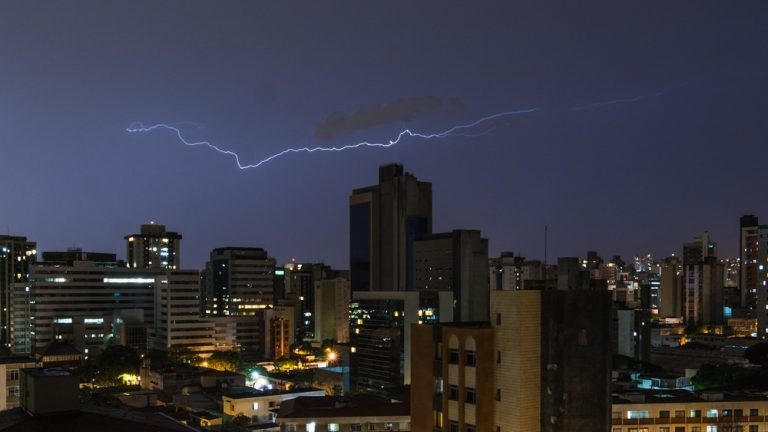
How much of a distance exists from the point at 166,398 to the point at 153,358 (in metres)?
19.4

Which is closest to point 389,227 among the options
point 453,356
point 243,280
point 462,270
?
point 462,270

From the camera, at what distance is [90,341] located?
79.8m

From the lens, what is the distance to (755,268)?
327 ft

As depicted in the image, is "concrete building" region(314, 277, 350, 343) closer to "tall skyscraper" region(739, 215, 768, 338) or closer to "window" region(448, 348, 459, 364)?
"tall skyscraper" region(739, 215, 768, 338)

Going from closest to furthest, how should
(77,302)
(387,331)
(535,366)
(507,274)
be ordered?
(535,366), (387,331), (77,302), (507,274)

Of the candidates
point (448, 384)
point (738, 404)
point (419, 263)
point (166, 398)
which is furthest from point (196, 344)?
point (448, 384)

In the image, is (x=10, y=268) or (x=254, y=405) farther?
(x=10, y=268)

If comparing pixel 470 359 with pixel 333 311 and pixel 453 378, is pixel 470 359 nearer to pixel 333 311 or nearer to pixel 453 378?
pixel 453 378

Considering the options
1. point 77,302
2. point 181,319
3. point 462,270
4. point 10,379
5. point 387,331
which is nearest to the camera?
point 10,379

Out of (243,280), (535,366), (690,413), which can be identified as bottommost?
(690,413)

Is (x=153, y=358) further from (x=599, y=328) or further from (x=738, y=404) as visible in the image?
(x=599, y=328)

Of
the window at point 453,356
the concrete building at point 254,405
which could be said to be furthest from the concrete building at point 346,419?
the window at point 453,356

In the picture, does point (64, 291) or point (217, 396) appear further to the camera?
point (64, 291)

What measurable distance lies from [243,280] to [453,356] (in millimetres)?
87886
